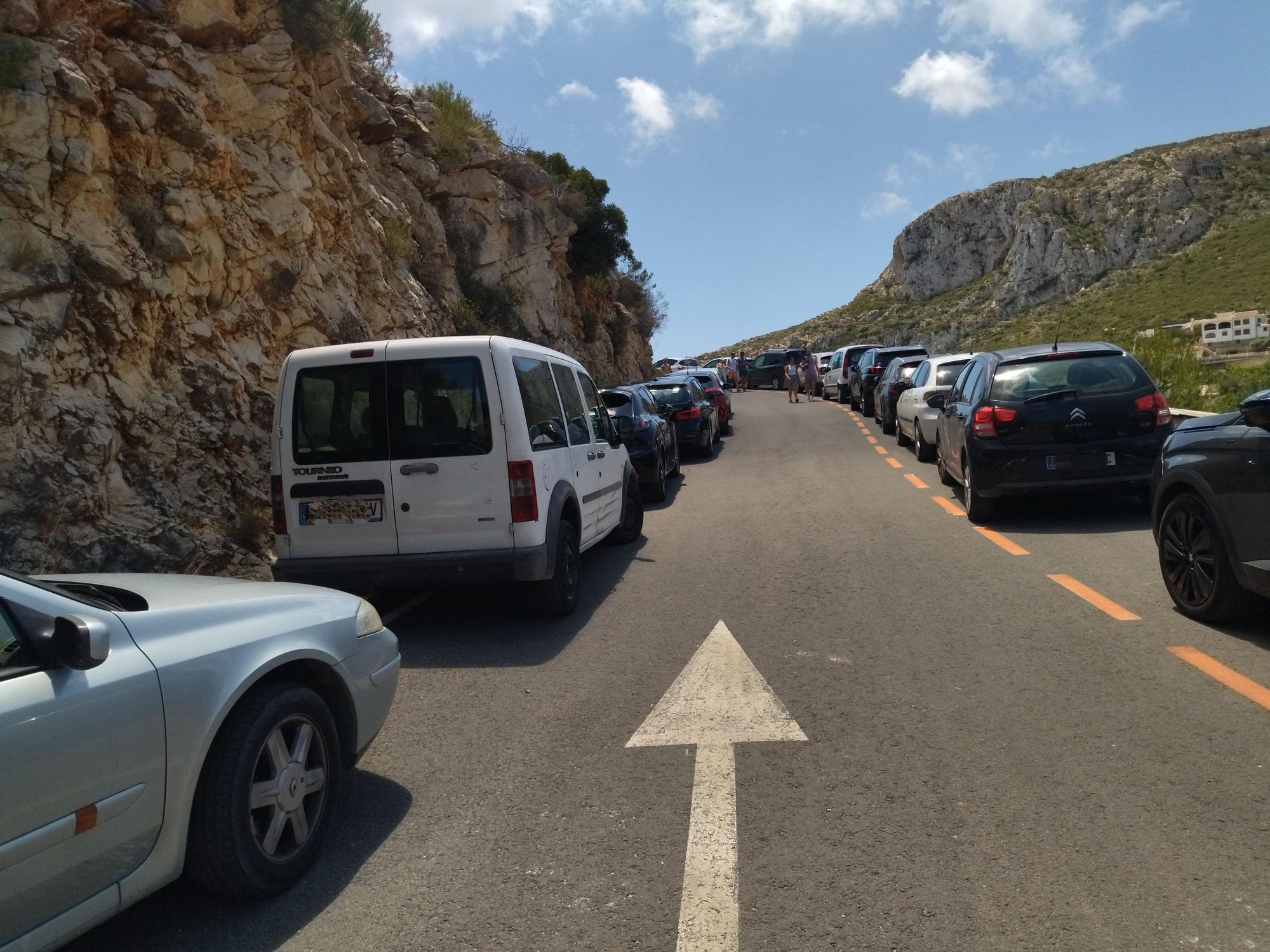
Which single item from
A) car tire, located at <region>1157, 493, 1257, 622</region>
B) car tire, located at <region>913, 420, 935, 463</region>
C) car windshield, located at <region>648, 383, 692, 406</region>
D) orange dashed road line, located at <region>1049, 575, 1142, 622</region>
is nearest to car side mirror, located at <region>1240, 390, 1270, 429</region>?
car tire, located at <region>1157, 493, 1257, 622</region>

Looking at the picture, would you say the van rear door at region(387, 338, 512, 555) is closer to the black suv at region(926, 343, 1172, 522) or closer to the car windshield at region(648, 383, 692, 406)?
the black suv at region(926, 343, 1172, 522)

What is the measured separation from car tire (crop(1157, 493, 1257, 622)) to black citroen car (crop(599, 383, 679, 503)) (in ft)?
24.3

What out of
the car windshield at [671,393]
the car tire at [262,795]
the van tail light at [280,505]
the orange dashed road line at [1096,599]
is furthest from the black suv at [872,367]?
the car tire at [262,795]

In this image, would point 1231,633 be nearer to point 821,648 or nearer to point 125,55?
point 821,648

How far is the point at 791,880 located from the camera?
11.6 ft

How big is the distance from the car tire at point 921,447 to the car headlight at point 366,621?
12986 mm

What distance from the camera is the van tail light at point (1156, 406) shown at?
992cm

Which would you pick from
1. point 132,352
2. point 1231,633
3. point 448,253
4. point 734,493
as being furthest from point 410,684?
point 448,253

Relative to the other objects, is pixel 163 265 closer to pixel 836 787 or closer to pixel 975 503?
pixel 975 503

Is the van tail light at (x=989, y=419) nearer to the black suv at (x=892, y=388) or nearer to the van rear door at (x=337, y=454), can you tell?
the van rear door at (x=337, y=454)

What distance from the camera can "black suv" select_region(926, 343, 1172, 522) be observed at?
984cm

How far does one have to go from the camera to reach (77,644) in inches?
114

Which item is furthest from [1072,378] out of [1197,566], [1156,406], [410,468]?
[410,468]

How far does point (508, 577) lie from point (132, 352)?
17.2 ft
